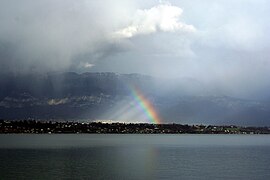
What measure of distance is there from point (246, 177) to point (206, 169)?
16.0 m

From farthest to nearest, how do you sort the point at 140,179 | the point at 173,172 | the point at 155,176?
the point at 173,172 < the point at 155,176 < the point at 140,179

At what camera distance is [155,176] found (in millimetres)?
97312

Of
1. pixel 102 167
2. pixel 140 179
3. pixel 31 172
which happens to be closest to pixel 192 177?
pixel 140 179

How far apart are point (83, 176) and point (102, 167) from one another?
19401 millimetres

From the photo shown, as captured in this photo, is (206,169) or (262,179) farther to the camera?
Answer: (206,169)

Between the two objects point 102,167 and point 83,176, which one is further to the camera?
point 102,167

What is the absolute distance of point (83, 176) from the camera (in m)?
94.1

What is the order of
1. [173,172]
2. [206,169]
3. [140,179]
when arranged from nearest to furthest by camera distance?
[140,179]
[173,172]
[206,169]

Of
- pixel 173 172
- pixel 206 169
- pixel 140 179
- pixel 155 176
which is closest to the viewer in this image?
pixel 140 179

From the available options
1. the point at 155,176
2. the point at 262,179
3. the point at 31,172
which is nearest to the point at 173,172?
the point at 155,176

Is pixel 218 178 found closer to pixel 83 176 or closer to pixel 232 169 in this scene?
pixel 232 169

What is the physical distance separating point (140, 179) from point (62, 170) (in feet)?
78.8

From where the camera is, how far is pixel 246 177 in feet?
318

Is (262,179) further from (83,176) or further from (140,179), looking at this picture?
(83,176)
